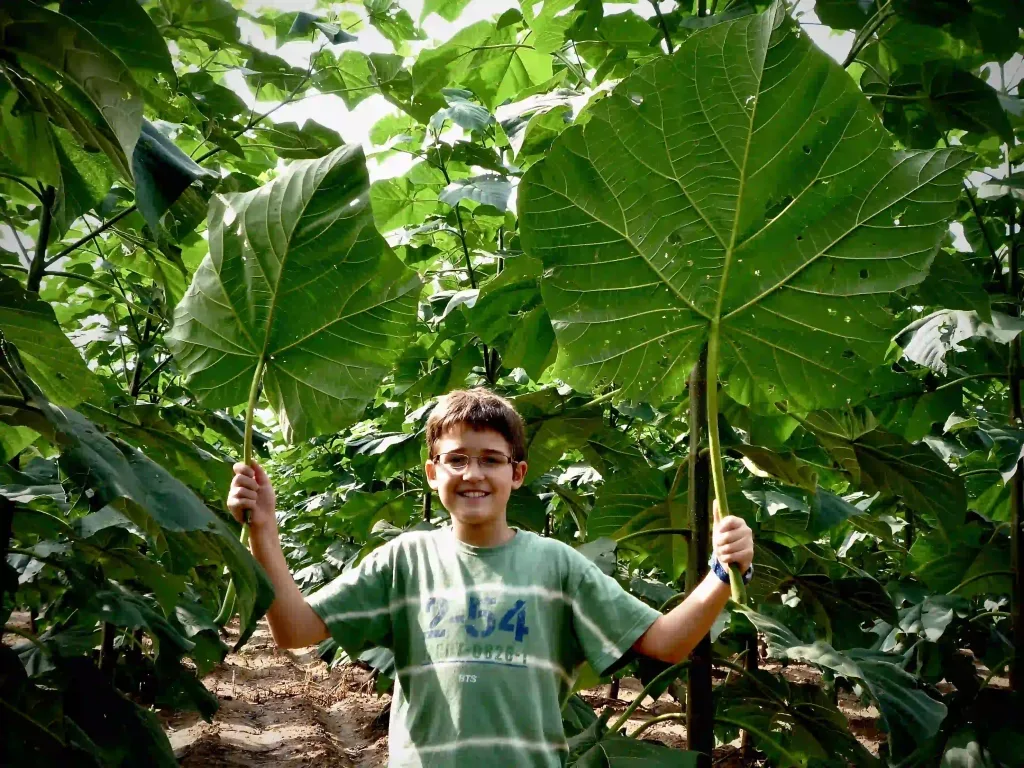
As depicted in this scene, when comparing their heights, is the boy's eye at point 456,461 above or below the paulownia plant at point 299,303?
below

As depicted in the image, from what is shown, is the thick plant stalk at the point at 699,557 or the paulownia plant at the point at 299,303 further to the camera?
the thick plant stalk at the point at 699,557

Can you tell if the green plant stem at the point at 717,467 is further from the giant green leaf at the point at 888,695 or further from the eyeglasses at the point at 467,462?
the eyeglasses at the point at 467,462

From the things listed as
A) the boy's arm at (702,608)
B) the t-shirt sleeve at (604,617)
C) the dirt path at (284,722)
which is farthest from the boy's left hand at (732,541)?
the dirt path at (284,722)

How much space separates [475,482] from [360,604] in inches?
10.8

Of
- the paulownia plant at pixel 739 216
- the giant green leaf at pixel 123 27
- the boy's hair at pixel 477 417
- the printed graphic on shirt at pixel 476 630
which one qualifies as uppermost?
the giant green leaf at pixel 123 27

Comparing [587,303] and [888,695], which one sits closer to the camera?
[587,303]

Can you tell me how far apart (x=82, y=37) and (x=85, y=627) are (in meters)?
2.05

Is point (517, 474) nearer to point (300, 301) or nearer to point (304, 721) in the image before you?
point (300, 301)

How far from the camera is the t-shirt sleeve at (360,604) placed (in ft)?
4.12

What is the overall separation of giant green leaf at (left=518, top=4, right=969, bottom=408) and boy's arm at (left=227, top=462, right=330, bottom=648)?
0.47m

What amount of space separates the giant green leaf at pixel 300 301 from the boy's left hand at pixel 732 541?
52 cm

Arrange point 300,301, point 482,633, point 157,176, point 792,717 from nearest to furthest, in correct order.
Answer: point 157,176 → point 300,301 → point 482,633 → point 792,717

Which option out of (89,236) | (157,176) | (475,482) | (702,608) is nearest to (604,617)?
(702,608)

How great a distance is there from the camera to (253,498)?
3.58 feet
